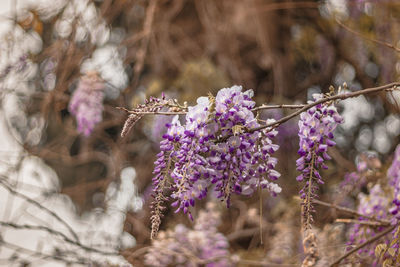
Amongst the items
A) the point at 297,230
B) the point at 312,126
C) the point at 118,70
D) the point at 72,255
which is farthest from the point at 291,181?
the point at 312,126

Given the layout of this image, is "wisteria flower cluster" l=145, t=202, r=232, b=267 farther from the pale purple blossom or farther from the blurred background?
→ the pale purple blossom

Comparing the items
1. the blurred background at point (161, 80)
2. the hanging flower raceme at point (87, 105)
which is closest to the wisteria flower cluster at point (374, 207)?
the blurred background at point (161, 80)

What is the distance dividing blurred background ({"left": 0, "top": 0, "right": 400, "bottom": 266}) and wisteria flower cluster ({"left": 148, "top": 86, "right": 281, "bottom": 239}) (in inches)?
39.6

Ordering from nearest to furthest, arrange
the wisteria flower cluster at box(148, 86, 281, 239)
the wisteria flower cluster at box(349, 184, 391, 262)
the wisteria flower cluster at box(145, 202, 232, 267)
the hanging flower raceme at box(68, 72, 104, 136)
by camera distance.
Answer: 1. the wisteria flower cluster at box(148, 86, 281, 239)
2. the wisteria flower cluster at box(349, 184, 391, 262)
3. the wisteria flower cluster at box(145, 202, 232, 267)
4. the hanging flower raceme at box(68, 72, 104, 136)

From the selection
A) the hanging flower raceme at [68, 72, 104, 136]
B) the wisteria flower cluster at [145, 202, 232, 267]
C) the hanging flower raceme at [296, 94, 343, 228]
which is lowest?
the wisteria flower cluster at [145, 202, 232, 267]

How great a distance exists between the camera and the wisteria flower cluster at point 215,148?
0.77m

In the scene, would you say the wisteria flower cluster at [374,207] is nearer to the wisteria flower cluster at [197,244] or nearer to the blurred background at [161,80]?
the blurred background at [161,80]

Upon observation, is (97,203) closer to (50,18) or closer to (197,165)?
(50,18)

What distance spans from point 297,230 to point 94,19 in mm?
1552

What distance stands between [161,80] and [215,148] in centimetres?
234

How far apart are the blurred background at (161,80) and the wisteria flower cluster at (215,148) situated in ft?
3.30

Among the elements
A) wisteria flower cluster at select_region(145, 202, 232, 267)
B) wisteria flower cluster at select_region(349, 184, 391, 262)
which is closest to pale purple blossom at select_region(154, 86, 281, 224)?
wisteria flower cluster at select_region(349, 184, 391, 262)

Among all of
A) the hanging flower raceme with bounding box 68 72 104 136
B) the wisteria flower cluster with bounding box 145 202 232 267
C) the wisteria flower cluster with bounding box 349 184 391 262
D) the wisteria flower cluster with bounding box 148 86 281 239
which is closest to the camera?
the wisteria flower cluster with bounding box 148 86 281 239

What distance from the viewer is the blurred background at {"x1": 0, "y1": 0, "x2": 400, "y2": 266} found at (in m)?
2.23
